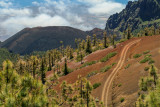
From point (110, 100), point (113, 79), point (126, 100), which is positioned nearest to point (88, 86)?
point (126, 100)

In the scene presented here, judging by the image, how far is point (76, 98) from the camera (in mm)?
17000

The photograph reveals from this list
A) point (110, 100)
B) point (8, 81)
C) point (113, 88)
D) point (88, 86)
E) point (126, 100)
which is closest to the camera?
point (8, 81)

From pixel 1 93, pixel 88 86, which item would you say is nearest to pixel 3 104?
pixel 1 93

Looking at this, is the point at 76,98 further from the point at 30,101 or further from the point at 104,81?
the point at 104,81

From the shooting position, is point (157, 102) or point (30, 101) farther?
point (30, 101)

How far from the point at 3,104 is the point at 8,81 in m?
1.13

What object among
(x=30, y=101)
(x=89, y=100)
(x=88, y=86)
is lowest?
(x=89, y=100)

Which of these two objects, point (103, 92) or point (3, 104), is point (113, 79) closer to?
point (103, 92)

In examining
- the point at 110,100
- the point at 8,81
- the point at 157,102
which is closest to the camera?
the point at 157,102

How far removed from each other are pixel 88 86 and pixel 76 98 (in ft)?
6.98

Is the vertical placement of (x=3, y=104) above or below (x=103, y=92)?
above

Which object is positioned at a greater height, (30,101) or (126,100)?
(30,101)

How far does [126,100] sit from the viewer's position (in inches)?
826

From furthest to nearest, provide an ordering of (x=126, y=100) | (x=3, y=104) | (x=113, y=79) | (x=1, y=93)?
(x=113, y=79), (x=126, y=100), (x=1, y=93), (x=3, y=104)
